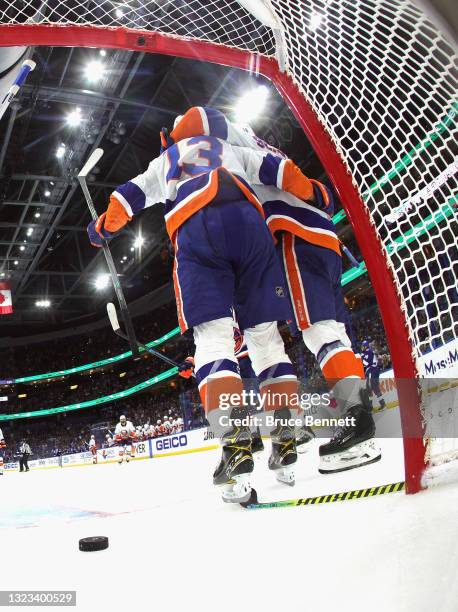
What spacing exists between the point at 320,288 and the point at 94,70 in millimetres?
7256

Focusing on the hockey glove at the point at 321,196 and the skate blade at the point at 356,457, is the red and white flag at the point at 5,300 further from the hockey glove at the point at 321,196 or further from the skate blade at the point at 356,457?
the skate blade at the point at 356,457

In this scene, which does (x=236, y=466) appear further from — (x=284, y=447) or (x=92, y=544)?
Result: (x=92, y=544)

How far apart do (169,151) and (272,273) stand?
1.51 feet

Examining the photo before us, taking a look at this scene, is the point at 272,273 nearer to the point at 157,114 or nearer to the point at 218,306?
the point at 218,306

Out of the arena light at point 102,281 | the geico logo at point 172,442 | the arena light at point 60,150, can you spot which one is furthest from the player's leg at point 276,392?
the arena light at point 102,281

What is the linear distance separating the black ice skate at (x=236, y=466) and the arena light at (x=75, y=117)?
8331mm

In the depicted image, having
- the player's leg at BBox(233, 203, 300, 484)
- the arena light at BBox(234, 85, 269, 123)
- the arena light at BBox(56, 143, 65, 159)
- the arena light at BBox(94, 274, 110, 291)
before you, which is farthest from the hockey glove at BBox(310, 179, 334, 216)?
the arena light at BBox(94, 274, 110, 291)

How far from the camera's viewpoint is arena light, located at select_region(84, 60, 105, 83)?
23.7 ft

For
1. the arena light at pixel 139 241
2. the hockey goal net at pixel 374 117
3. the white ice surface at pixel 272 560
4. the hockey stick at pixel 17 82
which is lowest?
the white ice surface at pixel 272 560

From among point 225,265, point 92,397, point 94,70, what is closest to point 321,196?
point 225,265

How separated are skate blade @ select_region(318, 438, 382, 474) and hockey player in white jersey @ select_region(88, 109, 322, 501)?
0.37ft

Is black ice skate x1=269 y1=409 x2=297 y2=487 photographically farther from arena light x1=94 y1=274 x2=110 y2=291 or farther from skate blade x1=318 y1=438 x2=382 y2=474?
arena light x1=94 y1=274 x2=110 y2=291

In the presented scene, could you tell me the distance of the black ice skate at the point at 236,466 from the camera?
3.50 ft

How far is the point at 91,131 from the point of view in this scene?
858 centimetres
